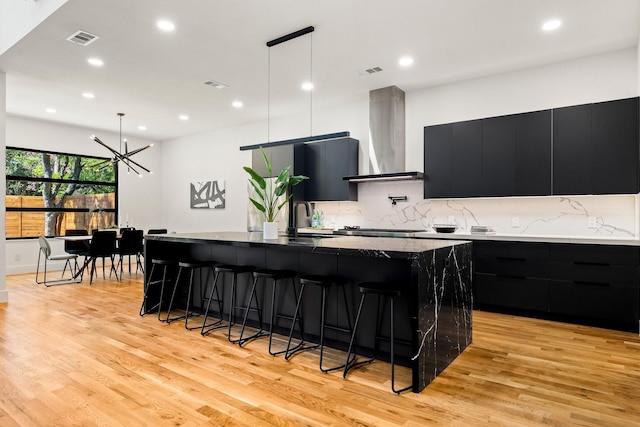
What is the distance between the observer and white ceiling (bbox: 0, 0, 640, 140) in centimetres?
336

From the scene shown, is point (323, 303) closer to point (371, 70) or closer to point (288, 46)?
point (288, 46)

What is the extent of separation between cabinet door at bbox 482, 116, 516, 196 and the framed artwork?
17.4 ft

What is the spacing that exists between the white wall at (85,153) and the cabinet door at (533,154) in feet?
25.8

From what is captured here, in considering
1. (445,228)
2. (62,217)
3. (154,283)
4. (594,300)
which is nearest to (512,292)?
(594,300)

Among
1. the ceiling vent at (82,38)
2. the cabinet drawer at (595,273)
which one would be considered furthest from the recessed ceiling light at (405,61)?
the ceiling vent at (82,38)

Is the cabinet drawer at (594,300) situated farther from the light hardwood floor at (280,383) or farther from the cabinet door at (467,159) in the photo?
the cabinet door at (467,159)

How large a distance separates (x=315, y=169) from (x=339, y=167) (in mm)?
473

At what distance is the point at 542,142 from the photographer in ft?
14.1

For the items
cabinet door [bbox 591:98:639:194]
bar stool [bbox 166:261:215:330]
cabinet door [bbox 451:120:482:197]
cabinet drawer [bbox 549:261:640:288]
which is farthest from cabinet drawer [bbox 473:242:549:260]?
bar stool [bbox 166:261:215:330]

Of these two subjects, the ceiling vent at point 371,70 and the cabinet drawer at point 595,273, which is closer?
the cabinet drawer at point 595,273

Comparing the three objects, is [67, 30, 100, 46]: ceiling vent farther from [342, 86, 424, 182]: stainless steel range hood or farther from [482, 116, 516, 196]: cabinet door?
[482, 116, 516, 196]: cabinet door

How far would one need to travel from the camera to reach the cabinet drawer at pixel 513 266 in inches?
160

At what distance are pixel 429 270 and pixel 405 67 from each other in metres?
3.00

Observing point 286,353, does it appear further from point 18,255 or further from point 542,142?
point 18,255
